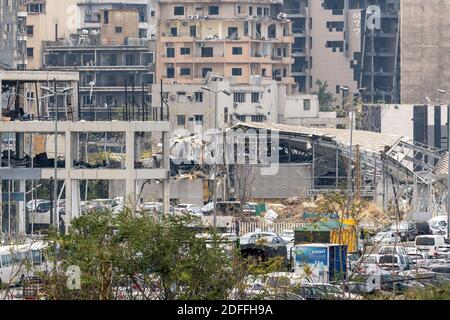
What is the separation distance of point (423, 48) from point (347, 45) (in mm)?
19429

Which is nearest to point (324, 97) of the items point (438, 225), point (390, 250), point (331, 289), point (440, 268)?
point (438, 225)

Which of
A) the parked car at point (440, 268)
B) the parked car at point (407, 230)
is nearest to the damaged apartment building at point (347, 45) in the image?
the parked car at point (407, 230)

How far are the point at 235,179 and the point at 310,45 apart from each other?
4912cm

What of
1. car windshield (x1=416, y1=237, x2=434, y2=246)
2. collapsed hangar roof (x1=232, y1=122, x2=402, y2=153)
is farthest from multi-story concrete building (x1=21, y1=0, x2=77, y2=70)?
car windshield (x1=416, y1=237, x2=434, y2=246)

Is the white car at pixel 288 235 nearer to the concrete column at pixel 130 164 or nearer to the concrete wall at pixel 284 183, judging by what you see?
the concrete column at pixel 130 164

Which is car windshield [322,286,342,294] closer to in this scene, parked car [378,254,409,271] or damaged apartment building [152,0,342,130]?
parked car [378,254,409,271]

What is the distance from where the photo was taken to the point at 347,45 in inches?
4956

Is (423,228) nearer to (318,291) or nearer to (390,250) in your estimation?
(390,250)

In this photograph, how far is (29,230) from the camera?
6144cm

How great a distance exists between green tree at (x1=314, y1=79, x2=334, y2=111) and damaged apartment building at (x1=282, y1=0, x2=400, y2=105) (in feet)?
3.91

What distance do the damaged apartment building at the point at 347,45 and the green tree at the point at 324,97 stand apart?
1.19m

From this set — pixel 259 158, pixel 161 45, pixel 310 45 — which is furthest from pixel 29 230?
pixel 310 45

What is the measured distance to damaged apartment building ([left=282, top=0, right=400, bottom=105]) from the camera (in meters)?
125
